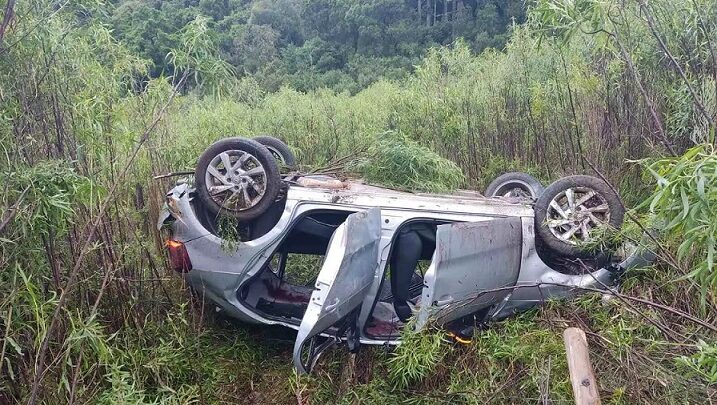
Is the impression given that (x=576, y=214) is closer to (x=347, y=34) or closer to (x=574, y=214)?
(x=574, y=214)

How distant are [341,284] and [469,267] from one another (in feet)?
3.15

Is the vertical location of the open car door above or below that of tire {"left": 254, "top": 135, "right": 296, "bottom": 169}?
below

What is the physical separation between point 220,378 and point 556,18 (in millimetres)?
3372

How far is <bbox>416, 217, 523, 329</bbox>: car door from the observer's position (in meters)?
4.04

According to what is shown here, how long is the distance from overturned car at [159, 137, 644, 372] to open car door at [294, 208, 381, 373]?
2 cm

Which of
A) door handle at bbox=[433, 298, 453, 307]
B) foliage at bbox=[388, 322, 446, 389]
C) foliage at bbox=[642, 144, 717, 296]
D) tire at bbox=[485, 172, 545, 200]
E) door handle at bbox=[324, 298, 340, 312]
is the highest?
foliage at bbox=[642, 144, 717, 296]

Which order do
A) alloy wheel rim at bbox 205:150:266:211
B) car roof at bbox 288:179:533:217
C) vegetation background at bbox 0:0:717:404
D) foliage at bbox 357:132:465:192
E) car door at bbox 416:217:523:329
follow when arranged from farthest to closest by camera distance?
foliage at bbox 357:132:465:192 → alloy wheel rim at bbox 205:150:266:211 → car roof at bbox 288:179:533:217 → car door at bbox 416:217:523:329 → vegetation background at bbox 0:0:717:404

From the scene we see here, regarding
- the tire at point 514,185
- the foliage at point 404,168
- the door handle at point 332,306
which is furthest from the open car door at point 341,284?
the tire at point 514,185

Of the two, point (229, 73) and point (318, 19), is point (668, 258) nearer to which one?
point (229, 73)

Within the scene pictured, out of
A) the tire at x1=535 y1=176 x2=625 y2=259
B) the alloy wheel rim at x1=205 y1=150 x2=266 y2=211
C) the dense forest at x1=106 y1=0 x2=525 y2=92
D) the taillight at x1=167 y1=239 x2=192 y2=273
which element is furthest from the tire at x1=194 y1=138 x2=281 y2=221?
the dense forest at x1=106 y1=0 x2=525 y2=92

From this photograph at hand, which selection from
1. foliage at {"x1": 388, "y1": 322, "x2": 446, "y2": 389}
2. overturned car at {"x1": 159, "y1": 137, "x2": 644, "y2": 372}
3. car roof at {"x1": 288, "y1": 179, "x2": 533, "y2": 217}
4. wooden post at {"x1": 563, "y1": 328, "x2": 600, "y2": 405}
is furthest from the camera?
car roof at {"x1": 288, "y1": 179, "x2": 533, "y2": 217}

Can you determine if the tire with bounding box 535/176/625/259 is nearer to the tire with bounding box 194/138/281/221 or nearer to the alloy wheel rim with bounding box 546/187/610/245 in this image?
the alloy wheel rim with bounding box 546/187/610/245

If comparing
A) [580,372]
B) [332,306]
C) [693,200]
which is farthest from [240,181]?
[693,200]

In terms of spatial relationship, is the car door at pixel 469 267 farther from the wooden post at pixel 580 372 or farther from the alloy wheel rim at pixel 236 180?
the alloy wheel rim at pixel 236 180
